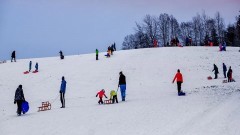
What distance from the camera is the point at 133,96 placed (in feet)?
79.0

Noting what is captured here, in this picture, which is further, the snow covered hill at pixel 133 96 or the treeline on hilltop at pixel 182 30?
the treeline on hilltop at pixel 182 30

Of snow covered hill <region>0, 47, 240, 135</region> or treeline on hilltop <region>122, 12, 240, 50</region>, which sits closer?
snow covered hill <region>0, 47, 240, 135</region>

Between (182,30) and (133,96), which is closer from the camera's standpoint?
(133,96)

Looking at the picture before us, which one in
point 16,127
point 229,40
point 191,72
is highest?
point 229,40

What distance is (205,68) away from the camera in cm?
3753

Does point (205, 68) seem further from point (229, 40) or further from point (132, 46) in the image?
point (132, 46)

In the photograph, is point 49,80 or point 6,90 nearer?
point 6,90

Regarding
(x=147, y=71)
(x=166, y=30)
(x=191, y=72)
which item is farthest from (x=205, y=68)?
(x=166, y=30)

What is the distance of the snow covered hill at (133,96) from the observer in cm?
1172

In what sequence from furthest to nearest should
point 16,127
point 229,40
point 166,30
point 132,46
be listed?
point 132,46, point 166,30, point 229,40, point 16,127

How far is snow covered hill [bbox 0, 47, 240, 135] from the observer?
11.7 meters

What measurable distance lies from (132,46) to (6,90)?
86280 mm

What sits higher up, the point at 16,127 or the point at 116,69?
the point at 116,69

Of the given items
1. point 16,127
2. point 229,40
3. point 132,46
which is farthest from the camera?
point 132,46
